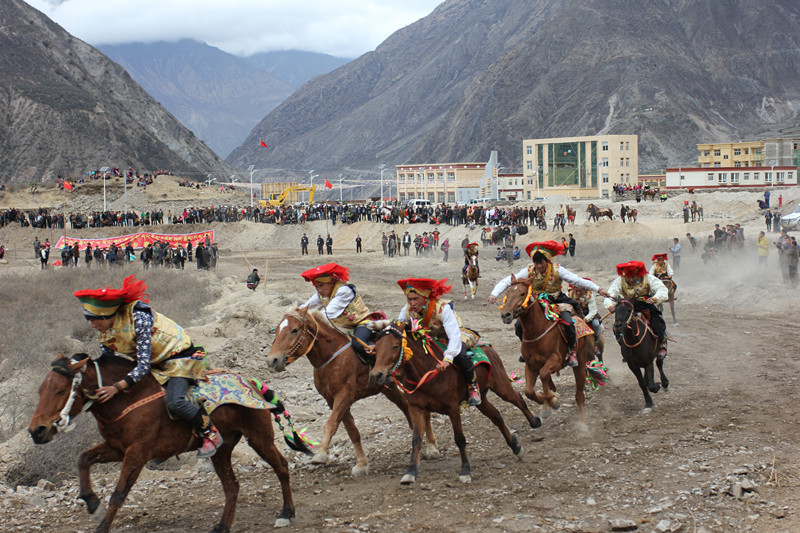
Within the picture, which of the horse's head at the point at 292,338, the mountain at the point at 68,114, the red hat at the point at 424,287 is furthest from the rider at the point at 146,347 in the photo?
the mountain at the point at 68,114

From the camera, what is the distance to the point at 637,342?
41.1 feet

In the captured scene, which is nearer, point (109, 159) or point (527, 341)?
point (527, 341)

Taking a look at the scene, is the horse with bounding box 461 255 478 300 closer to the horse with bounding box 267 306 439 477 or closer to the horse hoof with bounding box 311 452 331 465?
the horse with bounding box 267 306 439 477

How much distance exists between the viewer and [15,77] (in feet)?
376

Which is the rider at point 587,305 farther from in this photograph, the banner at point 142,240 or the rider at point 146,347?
the banner at point 142,240

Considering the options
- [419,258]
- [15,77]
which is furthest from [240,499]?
[15,77]

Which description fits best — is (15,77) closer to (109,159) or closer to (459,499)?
(109,159)

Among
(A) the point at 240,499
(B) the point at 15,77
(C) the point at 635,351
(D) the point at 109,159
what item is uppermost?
(B) the point at 15,77

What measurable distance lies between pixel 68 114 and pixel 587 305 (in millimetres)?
111772

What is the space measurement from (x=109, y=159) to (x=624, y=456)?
108m

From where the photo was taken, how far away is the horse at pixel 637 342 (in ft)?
41.0

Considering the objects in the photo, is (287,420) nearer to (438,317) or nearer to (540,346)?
(438,317)

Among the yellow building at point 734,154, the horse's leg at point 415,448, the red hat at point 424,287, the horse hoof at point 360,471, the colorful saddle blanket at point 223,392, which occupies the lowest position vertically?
the horse hoof at point 360,471

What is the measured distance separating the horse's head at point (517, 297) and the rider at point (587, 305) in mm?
2323
